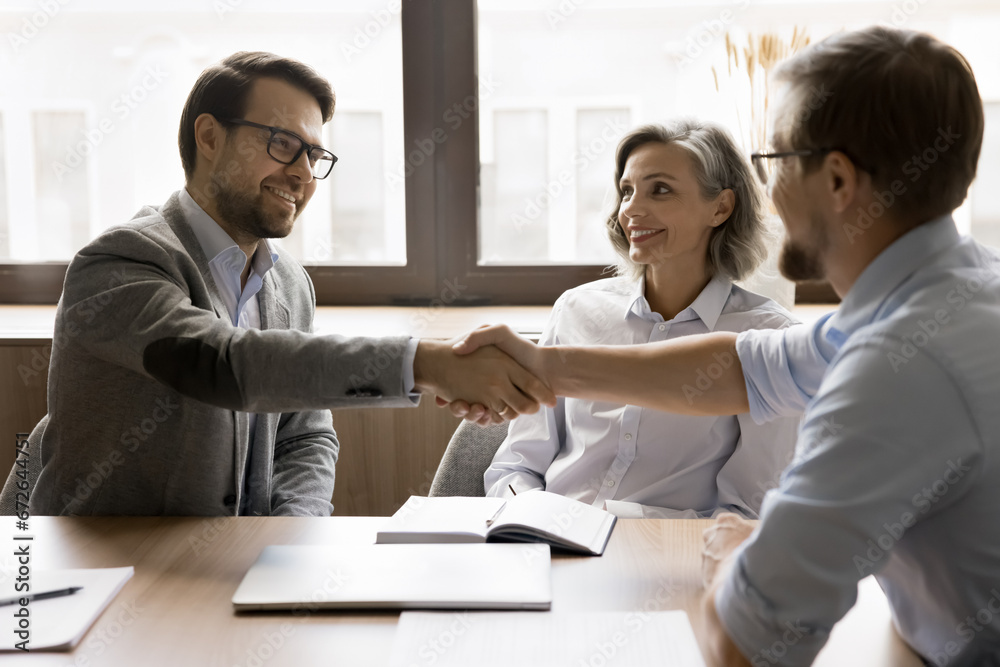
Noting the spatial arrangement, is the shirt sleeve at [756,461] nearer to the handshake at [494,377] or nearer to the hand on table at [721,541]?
the handshake at [494,377]

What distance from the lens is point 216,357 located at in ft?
4.39

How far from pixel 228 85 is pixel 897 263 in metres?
1.43

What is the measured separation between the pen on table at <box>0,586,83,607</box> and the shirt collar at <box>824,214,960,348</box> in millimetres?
1034

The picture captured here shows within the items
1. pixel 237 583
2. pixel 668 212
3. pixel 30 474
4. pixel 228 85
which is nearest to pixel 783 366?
pixel 668 212

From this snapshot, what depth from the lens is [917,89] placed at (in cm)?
85

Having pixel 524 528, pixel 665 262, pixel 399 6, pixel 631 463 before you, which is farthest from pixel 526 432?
pixel 399 6

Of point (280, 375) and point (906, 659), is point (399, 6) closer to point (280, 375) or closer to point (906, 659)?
point (280, 375)

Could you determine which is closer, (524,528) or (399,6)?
(524,528)

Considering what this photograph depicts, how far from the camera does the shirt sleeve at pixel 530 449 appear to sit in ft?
6.08

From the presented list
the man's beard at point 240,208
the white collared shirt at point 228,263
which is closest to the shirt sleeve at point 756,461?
the white collared shirt at point 228,263

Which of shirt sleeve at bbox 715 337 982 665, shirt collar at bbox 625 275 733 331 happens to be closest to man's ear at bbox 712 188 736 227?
shirt collar at bbox 625 275 733 331

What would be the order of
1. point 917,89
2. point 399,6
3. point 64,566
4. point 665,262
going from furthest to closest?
point 399,6 → point 665,262 → point 64,566 → point 917,89

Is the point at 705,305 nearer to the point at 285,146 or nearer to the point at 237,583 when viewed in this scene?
the point at 285,146

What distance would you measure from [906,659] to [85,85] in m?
2.95
